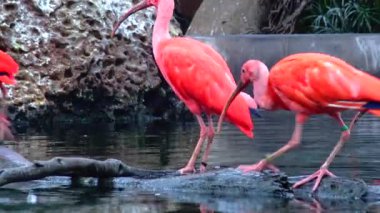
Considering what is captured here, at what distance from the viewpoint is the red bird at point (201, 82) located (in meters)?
7.96

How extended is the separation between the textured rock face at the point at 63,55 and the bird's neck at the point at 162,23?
4.34 metres

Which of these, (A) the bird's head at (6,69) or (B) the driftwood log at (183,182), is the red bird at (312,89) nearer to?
(B) the driftwood log at (183,182)

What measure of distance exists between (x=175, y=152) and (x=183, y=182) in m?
2.24

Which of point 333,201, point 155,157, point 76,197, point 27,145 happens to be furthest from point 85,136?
point 333,201

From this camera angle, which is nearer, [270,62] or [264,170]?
[264,170]

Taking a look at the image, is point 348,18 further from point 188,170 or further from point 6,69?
point 188,170

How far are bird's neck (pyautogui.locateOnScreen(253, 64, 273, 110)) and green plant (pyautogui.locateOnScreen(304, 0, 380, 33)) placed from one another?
41.9 feet

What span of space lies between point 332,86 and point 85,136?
15.4 ft

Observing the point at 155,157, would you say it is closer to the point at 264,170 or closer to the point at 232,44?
the point at 264,170

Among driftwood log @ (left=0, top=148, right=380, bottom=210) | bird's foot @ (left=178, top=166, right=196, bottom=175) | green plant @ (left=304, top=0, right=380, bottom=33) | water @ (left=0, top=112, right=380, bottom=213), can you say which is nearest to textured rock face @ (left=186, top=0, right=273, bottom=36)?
green plant @ (left=304, top=0, right=380, bottom=33)

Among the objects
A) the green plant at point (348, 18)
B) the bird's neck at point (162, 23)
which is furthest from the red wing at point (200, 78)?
the green plant at point (348, 18)

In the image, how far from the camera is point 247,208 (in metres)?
6.62

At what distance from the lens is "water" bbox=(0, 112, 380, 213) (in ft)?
22.3

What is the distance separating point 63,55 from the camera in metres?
13.2
